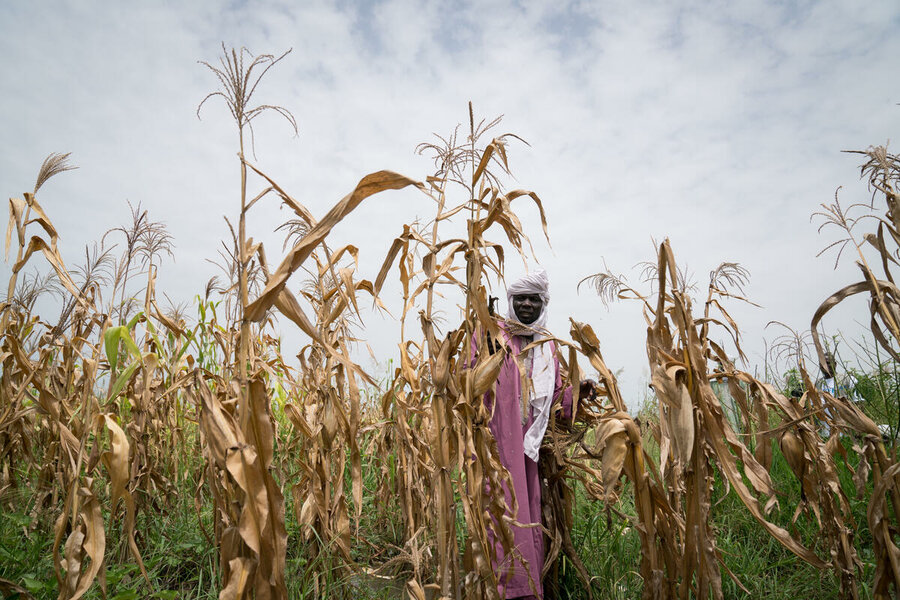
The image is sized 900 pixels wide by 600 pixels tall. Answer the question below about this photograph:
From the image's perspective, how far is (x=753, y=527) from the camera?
2.94 metres

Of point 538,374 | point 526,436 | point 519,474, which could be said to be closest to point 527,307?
point 538,374

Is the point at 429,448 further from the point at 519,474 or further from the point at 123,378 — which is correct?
the point at 123,378

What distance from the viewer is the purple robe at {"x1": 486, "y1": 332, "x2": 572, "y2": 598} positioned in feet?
7.85

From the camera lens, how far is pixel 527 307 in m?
3.06

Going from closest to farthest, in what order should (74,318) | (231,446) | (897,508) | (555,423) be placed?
(231,446) < (897,508) < (74,318) < (555,423)

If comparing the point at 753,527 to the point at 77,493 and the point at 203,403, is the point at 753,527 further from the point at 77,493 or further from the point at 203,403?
the point at 77,493

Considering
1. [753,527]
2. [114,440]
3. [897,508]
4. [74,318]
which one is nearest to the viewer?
[114,440]

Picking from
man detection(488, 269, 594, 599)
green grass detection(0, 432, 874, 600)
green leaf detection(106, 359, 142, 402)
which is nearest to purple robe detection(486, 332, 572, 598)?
man detection(488, 269, 594, 599)

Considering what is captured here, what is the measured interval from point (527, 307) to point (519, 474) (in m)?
0.97

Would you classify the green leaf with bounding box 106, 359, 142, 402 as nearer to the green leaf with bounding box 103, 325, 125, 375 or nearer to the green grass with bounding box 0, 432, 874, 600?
the green leaf with bounding box 103, 325, 125, 375

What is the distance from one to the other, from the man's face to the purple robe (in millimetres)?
346

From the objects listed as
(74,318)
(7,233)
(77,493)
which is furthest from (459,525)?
(7,233)

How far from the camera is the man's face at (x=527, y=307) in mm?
3064

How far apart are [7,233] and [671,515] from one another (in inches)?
96.7
